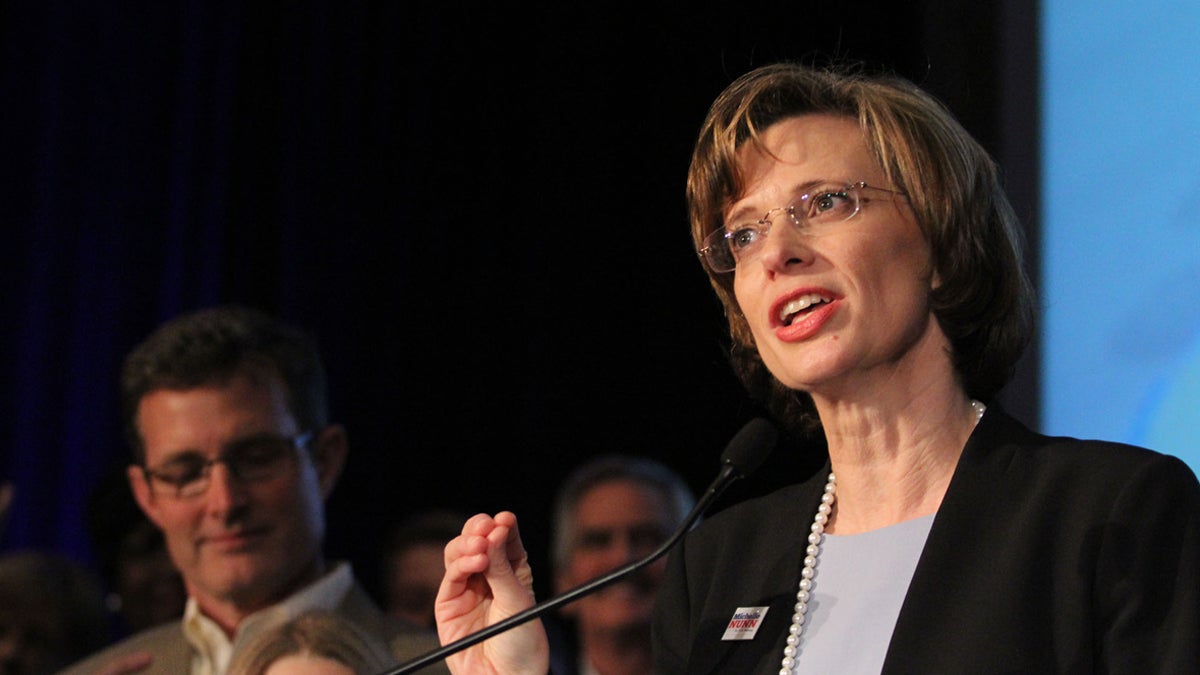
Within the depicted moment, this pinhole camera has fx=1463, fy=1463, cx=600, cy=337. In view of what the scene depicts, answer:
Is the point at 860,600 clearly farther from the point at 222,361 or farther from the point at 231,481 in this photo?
the point at 222,361

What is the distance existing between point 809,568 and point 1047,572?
1.17 ft

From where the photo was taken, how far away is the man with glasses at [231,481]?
2848 mm

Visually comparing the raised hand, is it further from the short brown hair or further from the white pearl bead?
the short brown hair

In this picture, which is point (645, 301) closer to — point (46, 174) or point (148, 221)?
point (148, 221)

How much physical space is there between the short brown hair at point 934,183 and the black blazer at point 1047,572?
0.16 m

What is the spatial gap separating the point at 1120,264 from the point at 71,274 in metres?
3.80

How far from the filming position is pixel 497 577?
1.86 metres

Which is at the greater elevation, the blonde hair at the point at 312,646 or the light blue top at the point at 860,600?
the light blue top at the point at 860,600

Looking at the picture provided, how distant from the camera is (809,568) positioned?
1879 millimetres

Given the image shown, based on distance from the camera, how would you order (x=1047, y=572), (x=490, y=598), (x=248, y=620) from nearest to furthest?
1. (x=1047, y=572)
2. (x=490, y=598)
3. (x=248, y=620)

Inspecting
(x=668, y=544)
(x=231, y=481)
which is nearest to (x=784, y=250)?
(x=668, y=544)

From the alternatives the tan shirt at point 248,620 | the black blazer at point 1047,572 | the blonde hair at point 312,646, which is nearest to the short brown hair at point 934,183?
the black blazer at point 1047,572

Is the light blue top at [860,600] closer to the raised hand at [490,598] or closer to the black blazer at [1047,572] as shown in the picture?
the black blazer at [1047,572]

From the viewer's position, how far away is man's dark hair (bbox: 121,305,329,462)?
2.98 m
